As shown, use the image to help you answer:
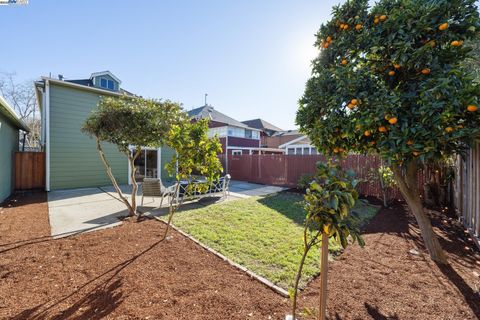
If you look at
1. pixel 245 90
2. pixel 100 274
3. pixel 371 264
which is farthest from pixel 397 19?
pixel 245 90

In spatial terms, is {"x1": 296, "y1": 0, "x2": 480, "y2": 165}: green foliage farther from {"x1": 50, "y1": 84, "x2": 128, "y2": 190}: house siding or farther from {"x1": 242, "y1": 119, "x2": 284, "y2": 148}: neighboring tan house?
{"x1": 242, "y1": 119, "x2": 284, "y2": 148}: neighboring tan house

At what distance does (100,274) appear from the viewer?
2.88 meters

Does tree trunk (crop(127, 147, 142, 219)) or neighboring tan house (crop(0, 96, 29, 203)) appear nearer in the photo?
tree trunk (crop(127, 147, 142, 219))

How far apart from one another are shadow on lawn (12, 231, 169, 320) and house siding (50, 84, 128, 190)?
924 cm

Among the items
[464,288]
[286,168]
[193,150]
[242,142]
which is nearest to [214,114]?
[242,142]

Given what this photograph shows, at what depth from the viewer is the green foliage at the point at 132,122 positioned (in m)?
4.73

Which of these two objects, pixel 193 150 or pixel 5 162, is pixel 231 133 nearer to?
pixel 5 162

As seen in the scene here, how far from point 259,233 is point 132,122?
3.70 m

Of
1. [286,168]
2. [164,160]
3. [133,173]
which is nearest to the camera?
[133,173]

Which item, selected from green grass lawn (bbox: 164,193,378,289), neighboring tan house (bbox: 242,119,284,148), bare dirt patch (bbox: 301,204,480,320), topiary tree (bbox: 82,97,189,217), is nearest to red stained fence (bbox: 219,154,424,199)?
green grass lawn (bbox: 164,193,378,289)

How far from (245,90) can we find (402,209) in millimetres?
10676

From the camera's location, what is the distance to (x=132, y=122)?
475 cm

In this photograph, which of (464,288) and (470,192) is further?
(470,192)

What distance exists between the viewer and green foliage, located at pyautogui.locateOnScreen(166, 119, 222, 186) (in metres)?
3.80
